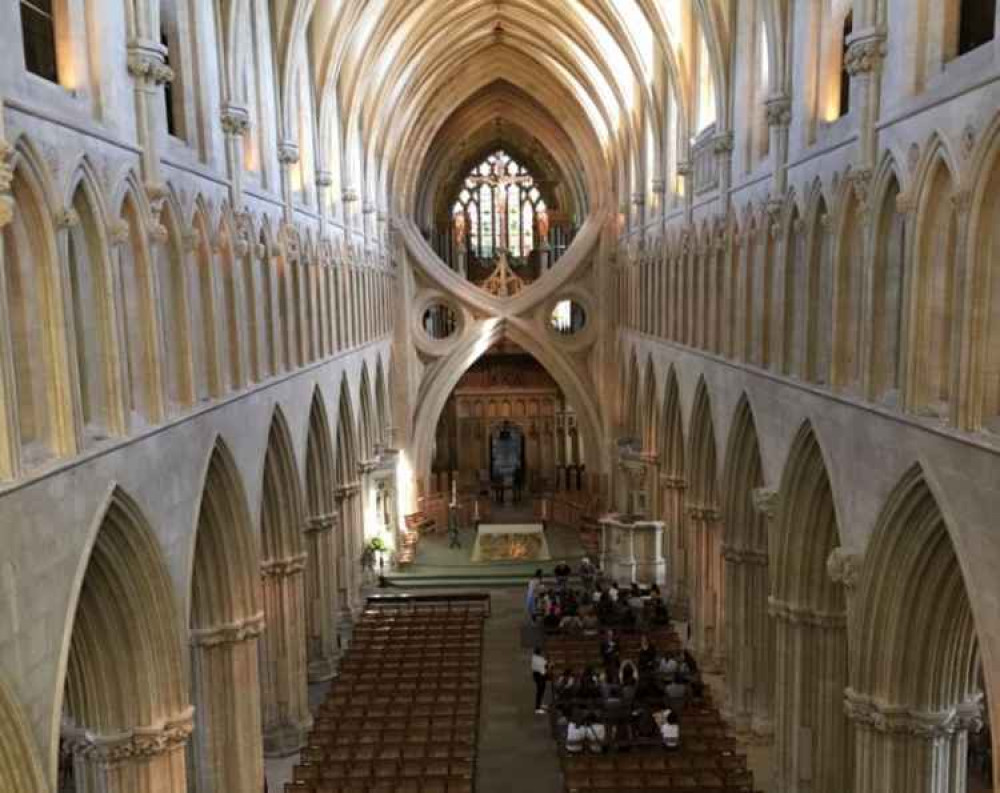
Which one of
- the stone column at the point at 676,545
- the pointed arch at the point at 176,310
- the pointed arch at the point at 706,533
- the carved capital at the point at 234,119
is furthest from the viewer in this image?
the stone column at the point at 676,545

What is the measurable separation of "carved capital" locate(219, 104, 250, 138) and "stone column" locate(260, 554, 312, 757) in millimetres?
8222

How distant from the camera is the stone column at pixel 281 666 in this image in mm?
19078

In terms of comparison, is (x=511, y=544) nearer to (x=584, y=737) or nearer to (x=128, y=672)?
(x=584, y=737)

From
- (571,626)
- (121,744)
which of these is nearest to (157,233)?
(121,744)

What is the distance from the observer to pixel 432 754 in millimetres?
16859

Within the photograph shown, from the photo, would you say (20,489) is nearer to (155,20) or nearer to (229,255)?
(155,20)

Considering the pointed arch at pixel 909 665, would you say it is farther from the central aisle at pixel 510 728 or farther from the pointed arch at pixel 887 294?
the central aisle at pixel 510 728

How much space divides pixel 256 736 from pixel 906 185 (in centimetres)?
1260

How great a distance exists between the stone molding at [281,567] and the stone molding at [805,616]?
363 inches

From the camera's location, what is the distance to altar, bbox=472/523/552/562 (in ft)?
108

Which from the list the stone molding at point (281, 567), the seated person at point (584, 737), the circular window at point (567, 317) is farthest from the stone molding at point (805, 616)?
the circular window at point (567, 317)

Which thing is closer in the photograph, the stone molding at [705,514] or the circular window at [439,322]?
the stone molding at [705,514]

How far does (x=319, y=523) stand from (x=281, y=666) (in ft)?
15.6

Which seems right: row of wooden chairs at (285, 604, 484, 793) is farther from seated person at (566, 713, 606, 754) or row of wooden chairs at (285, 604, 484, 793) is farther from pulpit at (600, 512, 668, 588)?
pulpit at (600, 512, 668, 588)
